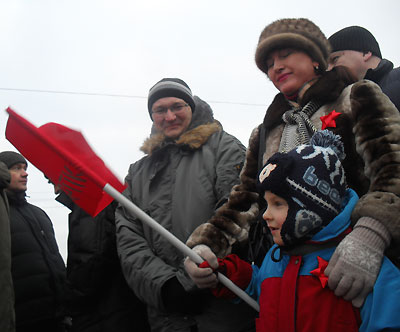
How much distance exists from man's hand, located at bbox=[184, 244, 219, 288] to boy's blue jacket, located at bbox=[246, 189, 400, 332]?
0.68ft

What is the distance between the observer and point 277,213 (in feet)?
4.81

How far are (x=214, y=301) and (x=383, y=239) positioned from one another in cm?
95

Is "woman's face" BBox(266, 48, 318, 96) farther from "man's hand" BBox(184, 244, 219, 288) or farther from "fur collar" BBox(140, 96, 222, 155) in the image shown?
"man's hand" BBox(184, 244, 219, 288)

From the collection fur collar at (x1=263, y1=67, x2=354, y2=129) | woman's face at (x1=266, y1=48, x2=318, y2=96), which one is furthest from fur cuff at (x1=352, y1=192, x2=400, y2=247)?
woman's face at (x1=266, y1=48, x2=318, y2=96)

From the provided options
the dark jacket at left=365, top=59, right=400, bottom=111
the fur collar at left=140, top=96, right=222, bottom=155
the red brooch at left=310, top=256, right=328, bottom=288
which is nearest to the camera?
the red brooch at left=310, top=256, right=328, bottom=288

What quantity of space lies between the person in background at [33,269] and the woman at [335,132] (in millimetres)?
1744

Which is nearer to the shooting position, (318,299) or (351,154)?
(318,299)

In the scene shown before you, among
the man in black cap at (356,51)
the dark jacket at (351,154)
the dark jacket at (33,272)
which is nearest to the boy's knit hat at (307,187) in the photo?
the dark jacket at (351,154)

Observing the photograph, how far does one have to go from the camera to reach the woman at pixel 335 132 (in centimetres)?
128

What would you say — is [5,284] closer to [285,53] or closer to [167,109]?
[167,109]

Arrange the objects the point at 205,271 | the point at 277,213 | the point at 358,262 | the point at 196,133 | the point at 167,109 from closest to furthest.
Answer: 1. the point at 358,262
2. the point at 277,213
3. the point at 205,271
4. the point at 196,133
5. the point at 167,109

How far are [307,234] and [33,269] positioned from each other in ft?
7.71

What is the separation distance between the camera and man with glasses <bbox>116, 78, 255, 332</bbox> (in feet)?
6.38

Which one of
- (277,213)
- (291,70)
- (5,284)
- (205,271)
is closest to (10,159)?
(5,284)
